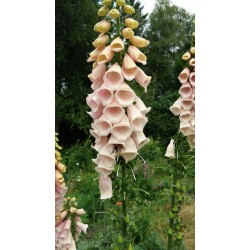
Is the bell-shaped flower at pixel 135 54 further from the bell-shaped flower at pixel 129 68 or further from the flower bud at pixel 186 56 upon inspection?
the flower bud at pixel 186 56

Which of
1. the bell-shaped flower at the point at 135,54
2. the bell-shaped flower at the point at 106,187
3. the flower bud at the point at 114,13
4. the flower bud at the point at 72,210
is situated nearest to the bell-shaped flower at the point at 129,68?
the bell-shaped flower at the point at 135,54

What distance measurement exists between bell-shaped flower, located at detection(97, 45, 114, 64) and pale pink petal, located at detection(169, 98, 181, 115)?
0.39 metres

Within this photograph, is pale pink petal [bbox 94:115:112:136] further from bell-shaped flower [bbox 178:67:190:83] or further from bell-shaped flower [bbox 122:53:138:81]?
bell-shaped flower [bbox 178:67:190:83]

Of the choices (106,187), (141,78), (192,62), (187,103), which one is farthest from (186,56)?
(106,187)

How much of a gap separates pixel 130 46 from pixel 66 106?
0.38 meters

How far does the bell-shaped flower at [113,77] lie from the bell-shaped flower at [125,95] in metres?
0.01

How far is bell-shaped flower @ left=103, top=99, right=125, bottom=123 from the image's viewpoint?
4.12 feet

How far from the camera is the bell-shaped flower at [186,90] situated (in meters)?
1.55

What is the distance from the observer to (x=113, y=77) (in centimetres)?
128

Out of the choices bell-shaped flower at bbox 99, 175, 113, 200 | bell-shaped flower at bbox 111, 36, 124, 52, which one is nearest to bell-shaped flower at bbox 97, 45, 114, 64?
bell-shaped flower at bbox 111, 36, 124, 52
